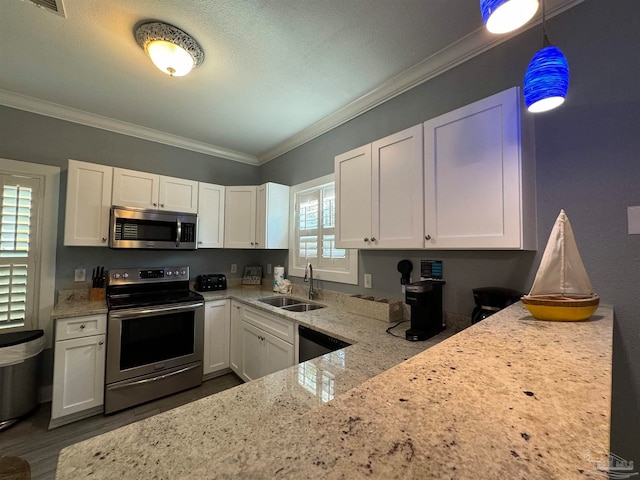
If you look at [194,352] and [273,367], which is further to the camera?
[194,352]

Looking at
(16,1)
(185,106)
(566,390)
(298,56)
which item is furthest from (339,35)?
(566,390)

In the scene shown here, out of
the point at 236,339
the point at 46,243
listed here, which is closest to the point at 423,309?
the point at 236,339

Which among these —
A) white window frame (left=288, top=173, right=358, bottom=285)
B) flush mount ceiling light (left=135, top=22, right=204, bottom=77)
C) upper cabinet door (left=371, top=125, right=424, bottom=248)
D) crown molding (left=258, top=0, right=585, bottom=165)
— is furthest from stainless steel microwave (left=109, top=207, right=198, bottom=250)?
upper cabinet door (left=371, top=125, right=424, bottom=248)

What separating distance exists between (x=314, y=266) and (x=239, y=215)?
1.24 m

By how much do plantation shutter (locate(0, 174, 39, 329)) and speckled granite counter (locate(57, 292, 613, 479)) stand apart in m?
2.73

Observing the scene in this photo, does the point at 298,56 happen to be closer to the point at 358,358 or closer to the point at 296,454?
the point at 358,358

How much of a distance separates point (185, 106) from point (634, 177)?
3212mm

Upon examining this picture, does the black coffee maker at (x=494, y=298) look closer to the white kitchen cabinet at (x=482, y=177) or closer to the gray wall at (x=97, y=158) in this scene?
the white kitchen cabinet at (x=482, y=177)

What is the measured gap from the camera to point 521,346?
736mm

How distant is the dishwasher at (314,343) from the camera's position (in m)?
1.69

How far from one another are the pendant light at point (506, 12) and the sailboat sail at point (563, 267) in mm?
660

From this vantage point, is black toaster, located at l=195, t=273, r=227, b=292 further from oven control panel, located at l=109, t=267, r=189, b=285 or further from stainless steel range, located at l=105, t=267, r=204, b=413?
stainless steel range, located at l=105, t=267, r=204, b=413

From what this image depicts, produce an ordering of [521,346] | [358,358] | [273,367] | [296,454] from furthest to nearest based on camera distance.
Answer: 1. [273,367]
2. [358,358]
3. [521,346]
4. [296,454]

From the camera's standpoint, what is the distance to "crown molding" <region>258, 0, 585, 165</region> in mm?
1591
